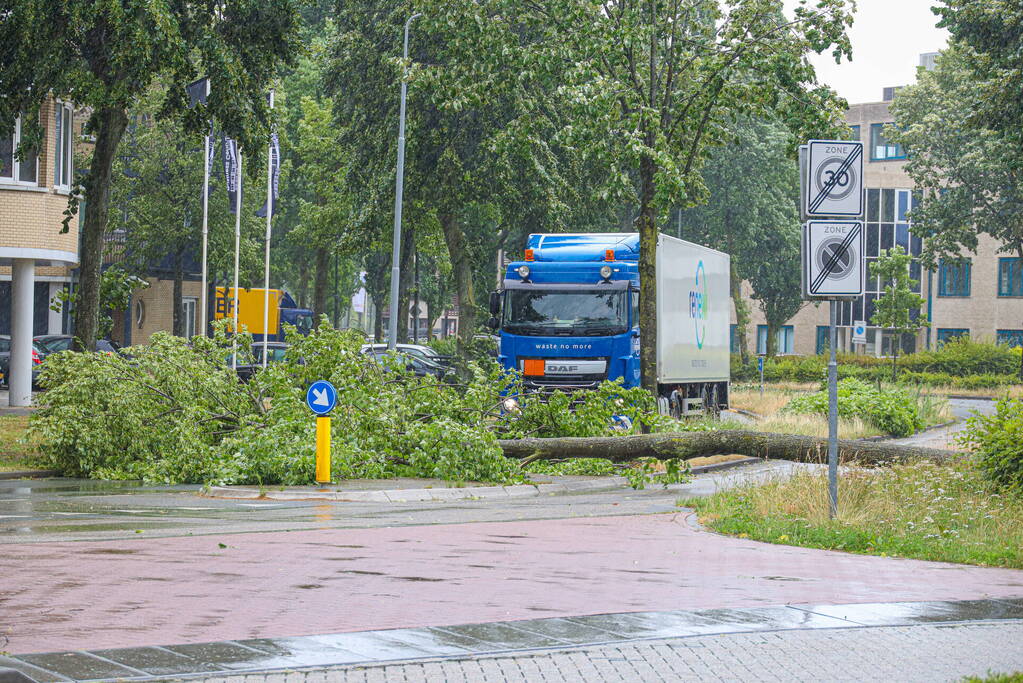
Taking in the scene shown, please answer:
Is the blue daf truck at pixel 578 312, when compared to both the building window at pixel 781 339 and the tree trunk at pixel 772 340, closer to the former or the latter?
the tree trunk at pixel 772 340

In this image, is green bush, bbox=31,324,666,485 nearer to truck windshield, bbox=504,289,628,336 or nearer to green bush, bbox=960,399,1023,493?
truck windshield, bbox=504,289,628,336

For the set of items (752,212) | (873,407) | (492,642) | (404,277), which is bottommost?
(492,642)

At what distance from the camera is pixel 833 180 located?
13.0m

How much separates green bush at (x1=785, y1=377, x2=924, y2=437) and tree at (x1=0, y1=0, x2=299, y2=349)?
14.4m

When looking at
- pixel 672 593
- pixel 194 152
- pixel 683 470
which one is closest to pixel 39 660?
pixel 672 593

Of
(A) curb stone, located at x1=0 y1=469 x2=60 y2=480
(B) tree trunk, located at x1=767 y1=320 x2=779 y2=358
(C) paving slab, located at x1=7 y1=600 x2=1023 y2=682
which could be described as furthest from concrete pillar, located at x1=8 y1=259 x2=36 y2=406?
(B) tree trunk, located at x1=767 y1=320 x2=779 y2=358

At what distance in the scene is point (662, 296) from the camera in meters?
27.6

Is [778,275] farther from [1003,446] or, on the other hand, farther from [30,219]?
[1003,446]

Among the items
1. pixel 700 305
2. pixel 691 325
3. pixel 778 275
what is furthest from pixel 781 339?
pixel 691 325

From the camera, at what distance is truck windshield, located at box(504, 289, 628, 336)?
2631cm

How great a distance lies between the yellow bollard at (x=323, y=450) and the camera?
17.5m

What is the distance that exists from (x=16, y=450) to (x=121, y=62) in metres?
6.34

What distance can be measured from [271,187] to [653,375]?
19.7m

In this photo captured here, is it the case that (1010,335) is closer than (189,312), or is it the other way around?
(189,312)
